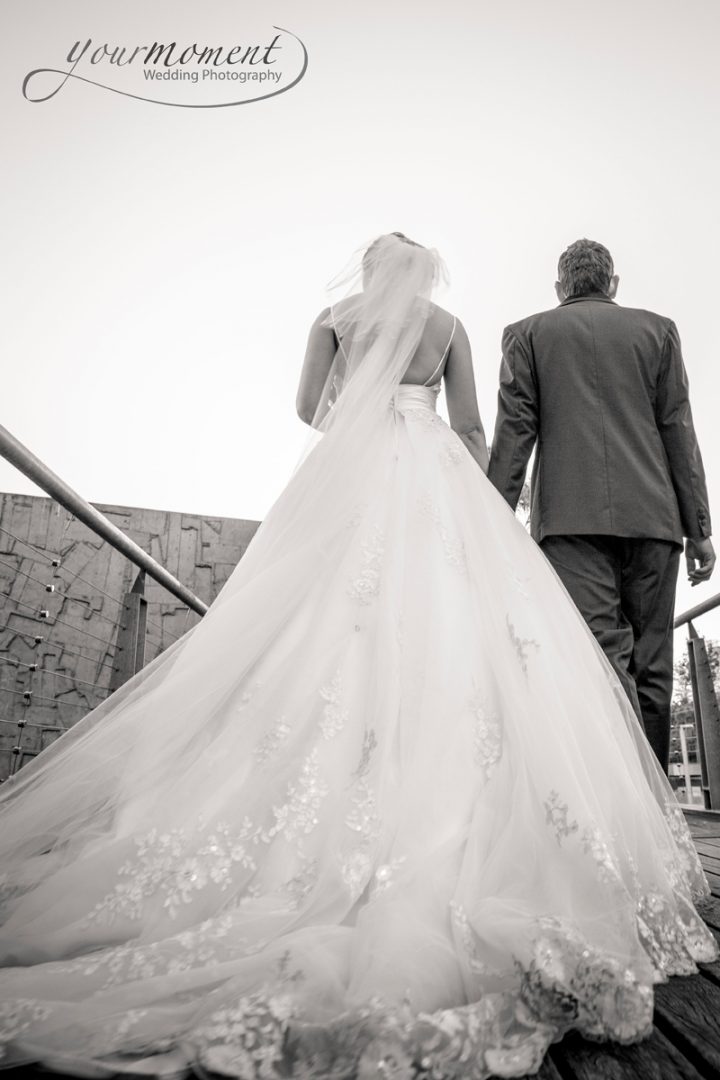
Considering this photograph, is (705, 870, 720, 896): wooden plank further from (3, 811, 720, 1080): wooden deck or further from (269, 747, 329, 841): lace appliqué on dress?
(269, 747, 329, 841): lace appliqué on dress

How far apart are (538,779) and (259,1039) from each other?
0.65m

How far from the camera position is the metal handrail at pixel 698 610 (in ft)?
10.7

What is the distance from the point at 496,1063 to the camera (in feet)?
2.06

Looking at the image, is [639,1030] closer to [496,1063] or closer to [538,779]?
[496,1063]

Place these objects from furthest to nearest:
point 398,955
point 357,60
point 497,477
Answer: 1. point 357,60
2. point 497,477
3. point 398,955

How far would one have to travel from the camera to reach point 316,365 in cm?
207

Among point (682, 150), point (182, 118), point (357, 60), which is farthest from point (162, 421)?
point (682, 150)

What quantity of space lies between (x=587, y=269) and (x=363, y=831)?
84.7 inches

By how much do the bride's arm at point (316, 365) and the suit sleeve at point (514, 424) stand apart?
0.65 m

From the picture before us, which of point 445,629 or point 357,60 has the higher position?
point 357,60

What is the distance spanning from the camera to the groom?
6.96ft

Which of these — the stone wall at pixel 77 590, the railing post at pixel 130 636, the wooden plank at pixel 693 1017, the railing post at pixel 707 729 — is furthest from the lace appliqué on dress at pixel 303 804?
the stone wall at pixel 77 590

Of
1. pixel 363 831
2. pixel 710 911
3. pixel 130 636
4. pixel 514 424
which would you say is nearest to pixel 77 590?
pixel 130 636

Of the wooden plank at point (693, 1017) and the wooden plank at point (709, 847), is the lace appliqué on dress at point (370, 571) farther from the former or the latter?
the wooden plank at point (709, 847)
